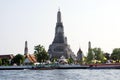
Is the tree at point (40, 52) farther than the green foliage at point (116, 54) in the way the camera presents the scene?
No

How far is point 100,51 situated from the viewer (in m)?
170

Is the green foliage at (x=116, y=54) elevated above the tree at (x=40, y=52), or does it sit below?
above

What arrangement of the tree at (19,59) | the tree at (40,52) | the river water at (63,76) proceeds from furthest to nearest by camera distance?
the tree at (19,59), the tree at (40,52), the river water at (63,76)

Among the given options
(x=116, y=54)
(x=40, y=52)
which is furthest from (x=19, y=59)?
(x=116, y=54)

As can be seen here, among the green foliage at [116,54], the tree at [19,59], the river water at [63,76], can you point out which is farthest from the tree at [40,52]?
the river water at [63,76]

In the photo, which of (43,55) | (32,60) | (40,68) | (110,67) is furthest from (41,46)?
(32,60)

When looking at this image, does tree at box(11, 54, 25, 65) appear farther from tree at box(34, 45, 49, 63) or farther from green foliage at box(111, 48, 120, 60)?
green foliage at box(111, 48, 120, 60)

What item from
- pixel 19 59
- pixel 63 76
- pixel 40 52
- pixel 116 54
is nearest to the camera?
pixel 63 76

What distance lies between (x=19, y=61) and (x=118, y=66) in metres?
55.1

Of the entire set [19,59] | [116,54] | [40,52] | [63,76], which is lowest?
[63,76]

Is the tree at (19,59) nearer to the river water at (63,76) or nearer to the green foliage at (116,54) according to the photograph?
the green foliage at (116,54)

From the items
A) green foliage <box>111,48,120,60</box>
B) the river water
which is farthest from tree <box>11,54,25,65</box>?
the river water

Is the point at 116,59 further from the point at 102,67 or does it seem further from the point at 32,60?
the point at 102,67

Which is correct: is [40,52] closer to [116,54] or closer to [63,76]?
[116,54]
